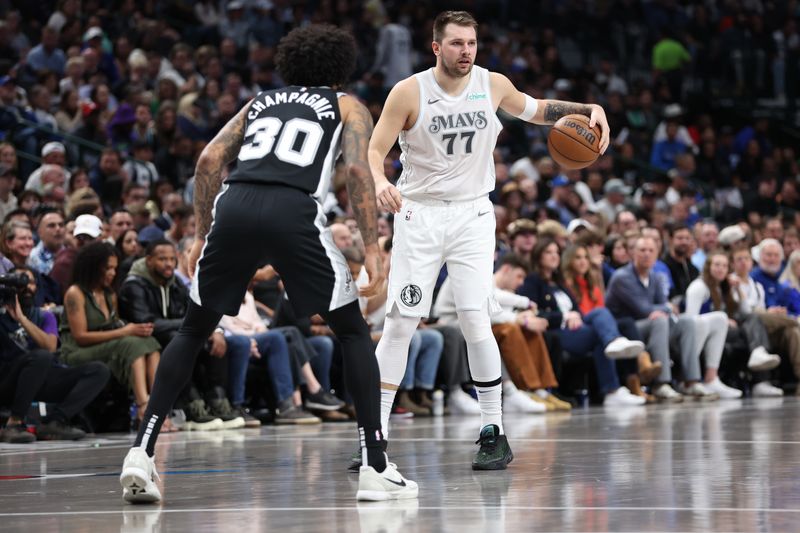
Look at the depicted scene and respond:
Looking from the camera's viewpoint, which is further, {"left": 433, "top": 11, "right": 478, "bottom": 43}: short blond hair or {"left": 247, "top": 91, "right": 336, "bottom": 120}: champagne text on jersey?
{"left": 433, "top": 11, "right": 478, "bottom": 43}: short blond hair

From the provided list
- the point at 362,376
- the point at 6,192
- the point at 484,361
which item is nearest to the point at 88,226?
the point at 6,192

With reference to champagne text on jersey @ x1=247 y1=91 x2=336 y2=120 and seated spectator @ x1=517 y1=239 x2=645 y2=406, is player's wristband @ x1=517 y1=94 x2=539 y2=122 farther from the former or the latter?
seated spectator @ x1=517 y1=239 x2=645 y2=406

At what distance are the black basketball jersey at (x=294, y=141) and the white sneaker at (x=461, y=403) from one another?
6.72 metres

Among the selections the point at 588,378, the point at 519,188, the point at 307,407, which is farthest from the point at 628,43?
the point at 307,407

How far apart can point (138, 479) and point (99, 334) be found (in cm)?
497

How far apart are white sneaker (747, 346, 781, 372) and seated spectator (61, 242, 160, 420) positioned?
6.82 metres

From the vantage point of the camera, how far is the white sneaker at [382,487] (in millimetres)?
5762

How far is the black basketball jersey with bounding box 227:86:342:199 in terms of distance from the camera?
19.4 ft

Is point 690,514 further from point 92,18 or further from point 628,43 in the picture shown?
point 628,43

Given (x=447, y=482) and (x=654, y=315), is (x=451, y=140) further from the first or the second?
(x=654, y=315)

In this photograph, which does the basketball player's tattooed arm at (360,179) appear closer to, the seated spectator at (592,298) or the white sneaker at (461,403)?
the white sneaker at (461,403)

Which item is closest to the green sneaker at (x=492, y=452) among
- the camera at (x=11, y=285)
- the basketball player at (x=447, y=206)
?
the basketball player at (x=447, y=206)

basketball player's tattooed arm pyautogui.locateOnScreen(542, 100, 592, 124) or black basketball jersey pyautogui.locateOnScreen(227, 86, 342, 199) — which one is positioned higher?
basketball player's tattooed arm pyautogui.locateOnScreen(542, 100, 592, 124)

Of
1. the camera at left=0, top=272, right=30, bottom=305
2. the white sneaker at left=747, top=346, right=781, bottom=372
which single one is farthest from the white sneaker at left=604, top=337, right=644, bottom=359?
the camera at left=0, top=272, right=30, bottom=305
